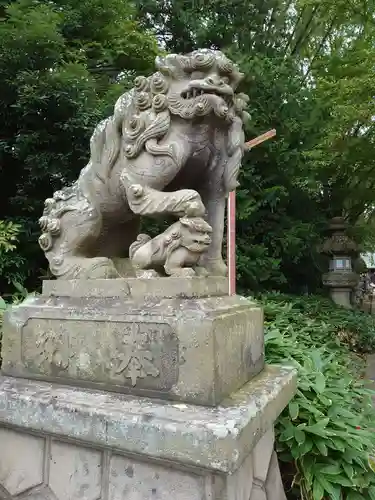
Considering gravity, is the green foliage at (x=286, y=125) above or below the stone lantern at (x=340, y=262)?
above

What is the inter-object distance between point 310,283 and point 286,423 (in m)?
6.10

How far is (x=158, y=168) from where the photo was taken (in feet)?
4.59

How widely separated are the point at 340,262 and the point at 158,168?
6.19m

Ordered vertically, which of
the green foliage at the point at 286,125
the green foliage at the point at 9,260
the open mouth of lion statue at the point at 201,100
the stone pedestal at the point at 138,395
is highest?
the green foliage at the point at 286,125

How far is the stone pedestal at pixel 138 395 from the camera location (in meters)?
1.10

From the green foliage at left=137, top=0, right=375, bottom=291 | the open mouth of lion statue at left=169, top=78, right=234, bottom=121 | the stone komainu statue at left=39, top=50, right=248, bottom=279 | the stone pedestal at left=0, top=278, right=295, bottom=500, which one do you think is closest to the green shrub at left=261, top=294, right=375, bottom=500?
the stone pedestal at left=0, top=278, right=295, bottom=500

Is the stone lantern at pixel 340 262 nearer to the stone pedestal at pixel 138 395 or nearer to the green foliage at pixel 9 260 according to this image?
the green foliage at pixel 9 260

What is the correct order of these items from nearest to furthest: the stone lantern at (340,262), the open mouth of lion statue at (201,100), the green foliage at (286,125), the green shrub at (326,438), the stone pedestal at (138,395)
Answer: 1. the stone pedestal at (138,395)
2. the open mouth of lion statue at (201,100)
3. the green shrub at (326,438)
4. the green foliage at (286,125)
5. the stone lantern at (340,262)

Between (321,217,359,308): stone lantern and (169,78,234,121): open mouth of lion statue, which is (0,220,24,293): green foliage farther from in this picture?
(321,217,359,308): stone lantern

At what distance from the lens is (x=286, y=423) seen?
173cm

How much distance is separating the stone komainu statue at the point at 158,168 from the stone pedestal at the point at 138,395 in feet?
0.52

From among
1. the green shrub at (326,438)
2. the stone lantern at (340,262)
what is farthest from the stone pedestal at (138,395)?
the stone lantern at (340,262)

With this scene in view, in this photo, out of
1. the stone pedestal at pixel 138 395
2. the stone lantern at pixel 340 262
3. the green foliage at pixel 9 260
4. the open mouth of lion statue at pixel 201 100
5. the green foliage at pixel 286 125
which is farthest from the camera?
the stone lantern at pixel 340 262

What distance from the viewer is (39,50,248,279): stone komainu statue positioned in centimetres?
139
